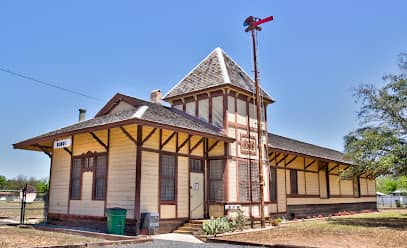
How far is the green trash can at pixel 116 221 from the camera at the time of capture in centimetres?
1100

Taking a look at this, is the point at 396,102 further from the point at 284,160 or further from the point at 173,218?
the point at 173,218

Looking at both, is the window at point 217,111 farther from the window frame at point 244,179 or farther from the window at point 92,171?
the window at point 92,171

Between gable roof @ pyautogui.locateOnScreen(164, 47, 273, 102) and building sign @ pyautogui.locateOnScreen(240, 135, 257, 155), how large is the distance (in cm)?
193

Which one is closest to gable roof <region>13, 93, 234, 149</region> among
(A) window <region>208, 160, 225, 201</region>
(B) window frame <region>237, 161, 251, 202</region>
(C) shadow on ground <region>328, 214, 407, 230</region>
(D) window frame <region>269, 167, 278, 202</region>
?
(A) window <region>208, 160, 225, 201</region>

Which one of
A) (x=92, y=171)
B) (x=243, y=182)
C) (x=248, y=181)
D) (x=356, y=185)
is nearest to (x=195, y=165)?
(x=243, y=182)

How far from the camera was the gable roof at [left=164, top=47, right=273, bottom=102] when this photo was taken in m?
14.8

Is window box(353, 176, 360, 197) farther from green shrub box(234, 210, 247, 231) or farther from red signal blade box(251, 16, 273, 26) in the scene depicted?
red signal blade box(251, 16, 273, 26)

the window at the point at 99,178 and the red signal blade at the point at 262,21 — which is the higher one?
the red signal blade at the point at 262,21

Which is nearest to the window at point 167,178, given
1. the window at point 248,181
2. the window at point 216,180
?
the window at point 216,180

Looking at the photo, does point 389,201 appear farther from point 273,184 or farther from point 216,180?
point 216,180

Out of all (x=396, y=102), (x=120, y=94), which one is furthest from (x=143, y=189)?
(x=396, y=102)

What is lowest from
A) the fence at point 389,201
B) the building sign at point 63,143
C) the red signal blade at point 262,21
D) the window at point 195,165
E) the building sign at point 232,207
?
the fence at point 389,201

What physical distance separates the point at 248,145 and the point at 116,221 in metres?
6.14

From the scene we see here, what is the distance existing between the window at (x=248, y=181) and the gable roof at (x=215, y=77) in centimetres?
309
